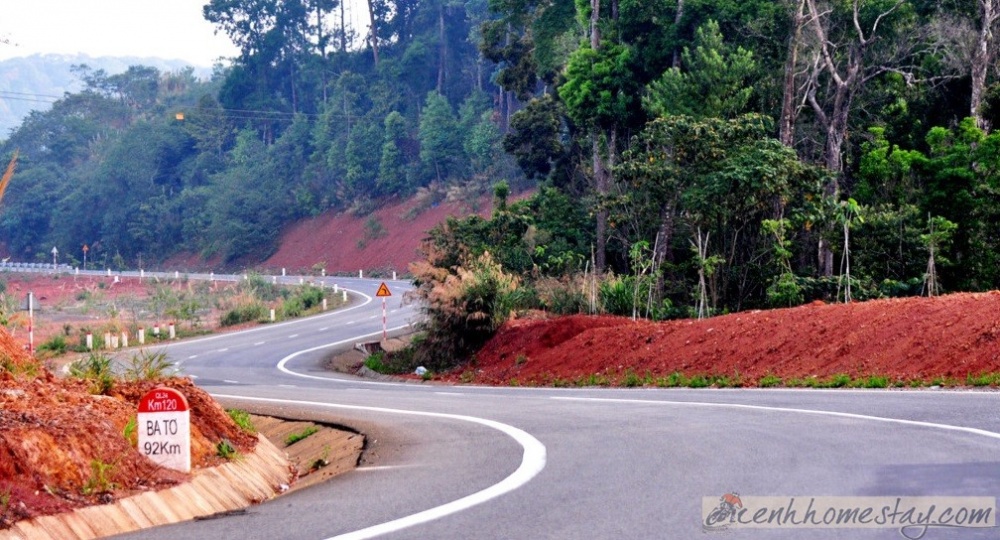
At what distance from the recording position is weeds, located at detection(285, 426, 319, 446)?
15.2m

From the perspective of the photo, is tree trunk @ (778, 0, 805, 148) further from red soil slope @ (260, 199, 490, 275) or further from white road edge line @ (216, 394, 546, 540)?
red soil slope @ (260, 199, 490, 275)

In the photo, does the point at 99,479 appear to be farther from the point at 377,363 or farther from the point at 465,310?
the point at 377,363

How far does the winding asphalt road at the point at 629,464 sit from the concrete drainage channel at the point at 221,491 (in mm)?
423

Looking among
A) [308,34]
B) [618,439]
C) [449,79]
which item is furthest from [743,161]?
[308,34]

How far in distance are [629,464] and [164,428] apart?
359cm

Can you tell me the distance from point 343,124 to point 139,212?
82.8 ft

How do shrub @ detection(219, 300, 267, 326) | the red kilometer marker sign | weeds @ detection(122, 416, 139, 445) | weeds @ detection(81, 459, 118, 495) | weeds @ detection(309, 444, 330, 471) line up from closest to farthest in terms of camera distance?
weeds @ detection(81, 459, 118, 495)
the red kilometer marker sign
weeds @ detection(122, 416, 139, 445)
weeds @ detection(309, 444, 330, 471)
shrub @ detection(219, 300, 267, 326)

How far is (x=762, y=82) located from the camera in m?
35.6

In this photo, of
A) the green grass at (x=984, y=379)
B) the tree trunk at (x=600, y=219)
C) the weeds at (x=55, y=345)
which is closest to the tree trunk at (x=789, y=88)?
the tree trunk at (x=600, y=219)

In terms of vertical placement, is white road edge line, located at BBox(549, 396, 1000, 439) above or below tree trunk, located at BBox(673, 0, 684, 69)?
below

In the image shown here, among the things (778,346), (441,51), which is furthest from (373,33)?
(778,346)

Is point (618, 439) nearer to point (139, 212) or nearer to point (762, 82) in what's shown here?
point (762, 82)

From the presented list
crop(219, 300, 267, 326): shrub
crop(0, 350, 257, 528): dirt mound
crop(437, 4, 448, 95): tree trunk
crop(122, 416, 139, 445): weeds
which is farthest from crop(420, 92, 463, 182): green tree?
crop(122, 416, 139, 445): weeds

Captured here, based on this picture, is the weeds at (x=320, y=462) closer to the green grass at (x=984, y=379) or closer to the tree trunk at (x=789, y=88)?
the green grass at (x=984, y=379)
